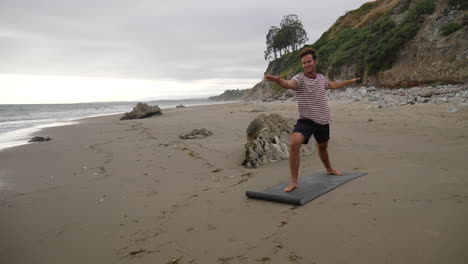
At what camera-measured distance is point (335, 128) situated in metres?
8.26

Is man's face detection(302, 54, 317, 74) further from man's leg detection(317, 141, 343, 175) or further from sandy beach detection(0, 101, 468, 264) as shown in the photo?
sandy beach detection(0, 101, 468, 264)

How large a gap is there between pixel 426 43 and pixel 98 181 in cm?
1763

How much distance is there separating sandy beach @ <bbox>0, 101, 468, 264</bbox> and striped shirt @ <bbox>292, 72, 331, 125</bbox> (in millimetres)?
954

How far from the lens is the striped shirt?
4059 millimetres

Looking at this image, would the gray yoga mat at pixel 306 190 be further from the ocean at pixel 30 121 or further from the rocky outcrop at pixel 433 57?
the rocky outcrop at pixel 433 57

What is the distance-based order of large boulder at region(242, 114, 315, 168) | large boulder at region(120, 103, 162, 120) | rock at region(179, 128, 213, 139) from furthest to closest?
large boulder at region(120, 103, 162, 120) → rock at region(179, 128, 213, 139) → large boulder at region(242, 114, 315, 168)

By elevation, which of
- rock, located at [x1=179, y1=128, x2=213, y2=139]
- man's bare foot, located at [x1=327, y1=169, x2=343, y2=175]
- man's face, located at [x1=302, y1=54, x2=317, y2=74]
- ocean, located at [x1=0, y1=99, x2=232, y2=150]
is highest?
man's face, located at [x1=302, y1=54, x2=317, y2=74]

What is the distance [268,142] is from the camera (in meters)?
5.68

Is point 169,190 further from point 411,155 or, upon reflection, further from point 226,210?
point 411,155

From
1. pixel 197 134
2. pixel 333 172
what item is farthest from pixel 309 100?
pixel 197 134

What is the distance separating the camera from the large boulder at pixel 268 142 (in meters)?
5.48

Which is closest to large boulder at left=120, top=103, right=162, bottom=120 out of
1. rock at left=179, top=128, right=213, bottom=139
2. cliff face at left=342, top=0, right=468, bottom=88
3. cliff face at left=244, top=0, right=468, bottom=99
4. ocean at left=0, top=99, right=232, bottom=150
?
ocean at left=0, top=99, right=232, bottom=150

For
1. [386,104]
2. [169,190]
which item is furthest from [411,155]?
[386,104]

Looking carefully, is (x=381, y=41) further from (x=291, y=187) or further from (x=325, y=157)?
(x=291, y=187)
